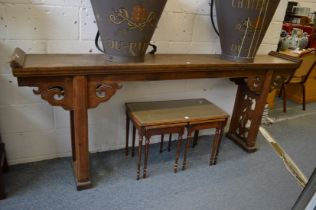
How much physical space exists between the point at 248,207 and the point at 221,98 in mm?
1019

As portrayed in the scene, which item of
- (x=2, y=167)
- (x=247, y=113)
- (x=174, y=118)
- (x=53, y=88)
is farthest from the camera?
(x=247, y=113)

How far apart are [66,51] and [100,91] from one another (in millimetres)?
404

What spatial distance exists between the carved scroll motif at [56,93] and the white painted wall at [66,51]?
0.37 m

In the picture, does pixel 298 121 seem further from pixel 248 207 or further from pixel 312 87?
pixel 248 207

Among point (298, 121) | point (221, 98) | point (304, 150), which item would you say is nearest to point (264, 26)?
point (221, 98)

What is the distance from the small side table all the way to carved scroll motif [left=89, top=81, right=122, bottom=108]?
0.30 metres

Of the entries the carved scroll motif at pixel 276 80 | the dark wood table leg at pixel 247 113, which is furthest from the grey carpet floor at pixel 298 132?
the carved scroll motif at pixel 276 80

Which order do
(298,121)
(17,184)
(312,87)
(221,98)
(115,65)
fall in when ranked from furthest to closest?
(312,87)
(298,121)
(221,98)
(17,184)
(115,65)

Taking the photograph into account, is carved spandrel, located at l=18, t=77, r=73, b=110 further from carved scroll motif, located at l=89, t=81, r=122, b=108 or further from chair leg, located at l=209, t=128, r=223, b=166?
chair leg, located at l=209, t=128, r=223, b=166

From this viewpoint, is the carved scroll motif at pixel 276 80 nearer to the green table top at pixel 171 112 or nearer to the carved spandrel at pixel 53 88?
the green table top at pixel 171 112

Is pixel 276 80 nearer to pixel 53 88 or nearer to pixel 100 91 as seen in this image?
pixel 100 91

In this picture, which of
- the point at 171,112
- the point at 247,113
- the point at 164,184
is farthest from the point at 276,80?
the point at 164,184

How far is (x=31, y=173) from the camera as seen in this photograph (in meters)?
1.79

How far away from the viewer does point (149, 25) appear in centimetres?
147
